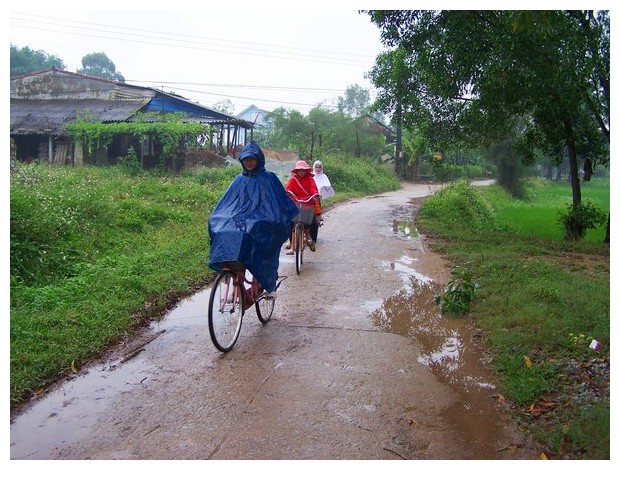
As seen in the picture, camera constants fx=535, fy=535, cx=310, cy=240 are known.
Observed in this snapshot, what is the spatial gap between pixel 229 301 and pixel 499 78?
264 inches

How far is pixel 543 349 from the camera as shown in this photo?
5008mm

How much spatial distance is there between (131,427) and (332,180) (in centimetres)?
2392

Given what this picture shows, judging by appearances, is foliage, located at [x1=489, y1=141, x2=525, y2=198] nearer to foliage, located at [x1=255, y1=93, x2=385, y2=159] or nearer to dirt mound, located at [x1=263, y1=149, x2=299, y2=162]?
foliage, located at [x1=255, y1=93, x2=385, y2=159]

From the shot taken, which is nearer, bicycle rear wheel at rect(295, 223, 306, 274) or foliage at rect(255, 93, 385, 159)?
bicycle rear wheel at rect(295, 223, 306, 274)

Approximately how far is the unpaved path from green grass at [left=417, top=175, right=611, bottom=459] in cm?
25

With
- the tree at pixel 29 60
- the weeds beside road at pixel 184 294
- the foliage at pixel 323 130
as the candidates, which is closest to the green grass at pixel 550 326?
the weeds beside road at pixel 184 294

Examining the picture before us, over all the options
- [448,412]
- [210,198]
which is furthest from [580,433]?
[210,198]

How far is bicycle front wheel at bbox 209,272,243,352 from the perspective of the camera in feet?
16.5

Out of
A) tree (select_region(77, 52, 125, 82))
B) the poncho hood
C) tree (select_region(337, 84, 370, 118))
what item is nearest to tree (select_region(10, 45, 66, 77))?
tree (select_region(77, 52, 125, 82))

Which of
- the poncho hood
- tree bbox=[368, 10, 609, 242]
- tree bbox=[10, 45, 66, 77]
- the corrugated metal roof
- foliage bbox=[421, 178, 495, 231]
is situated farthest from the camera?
tree bbox=[10, 45, 66, 77]

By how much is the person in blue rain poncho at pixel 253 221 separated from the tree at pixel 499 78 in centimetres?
375

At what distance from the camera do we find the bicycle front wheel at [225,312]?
16.5 ft

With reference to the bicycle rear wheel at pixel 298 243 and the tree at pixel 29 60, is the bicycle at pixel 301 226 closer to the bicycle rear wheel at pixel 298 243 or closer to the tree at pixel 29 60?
the bicycle rear wheel at pixel 298 243

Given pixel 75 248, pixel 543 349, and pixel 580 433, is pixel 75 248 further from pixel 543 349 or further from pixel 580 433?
pixel 580 433
